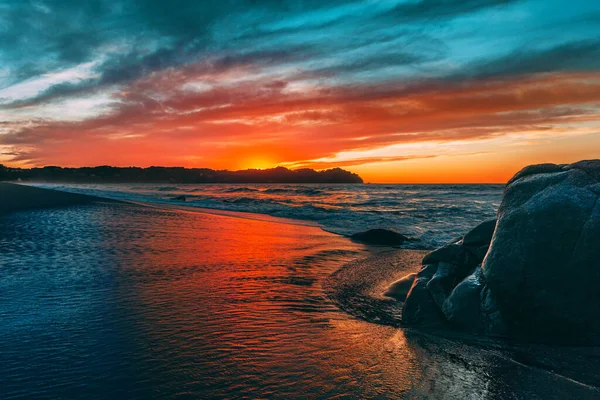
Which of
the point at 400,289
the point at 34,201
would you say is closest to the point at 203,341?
the point at 400,289

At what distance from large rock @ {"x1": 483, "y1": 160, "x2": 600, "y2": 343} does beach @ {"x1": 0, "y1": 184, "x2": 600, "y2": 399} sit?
0.34 metres

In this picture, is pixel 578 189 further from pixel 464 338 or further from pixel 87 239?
pixel 87 239

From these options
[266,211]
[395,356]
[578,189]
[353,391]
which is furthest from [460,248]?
[266,211]

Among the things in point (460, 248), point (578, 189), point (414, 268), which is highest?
point (578, 189)

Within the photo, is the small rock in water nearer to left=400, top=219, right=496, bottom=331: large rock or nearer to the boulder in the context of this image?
left=400, top=219, right=496, bottom=331: large rock

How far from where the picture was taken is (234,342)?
13.1 feet

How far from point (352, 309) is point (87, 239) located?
8263 millimetres

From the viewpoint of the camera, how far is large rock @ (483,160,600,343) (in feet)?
13.8

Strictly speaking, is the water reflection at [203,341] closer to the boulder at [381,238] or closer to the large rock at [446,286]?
the large rock at [446,286]

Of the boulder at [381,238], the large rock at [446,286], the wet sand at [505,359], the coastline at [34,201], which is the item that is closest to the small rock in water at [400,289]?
the large rock at [446,286]

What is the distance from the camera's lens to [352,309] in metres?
5.28

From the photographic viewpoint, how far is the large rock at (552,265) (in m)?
4.21

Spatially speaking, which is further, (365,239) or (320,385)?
(365,239)

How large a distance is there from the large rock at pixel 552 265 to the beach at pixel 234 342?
34 cm
